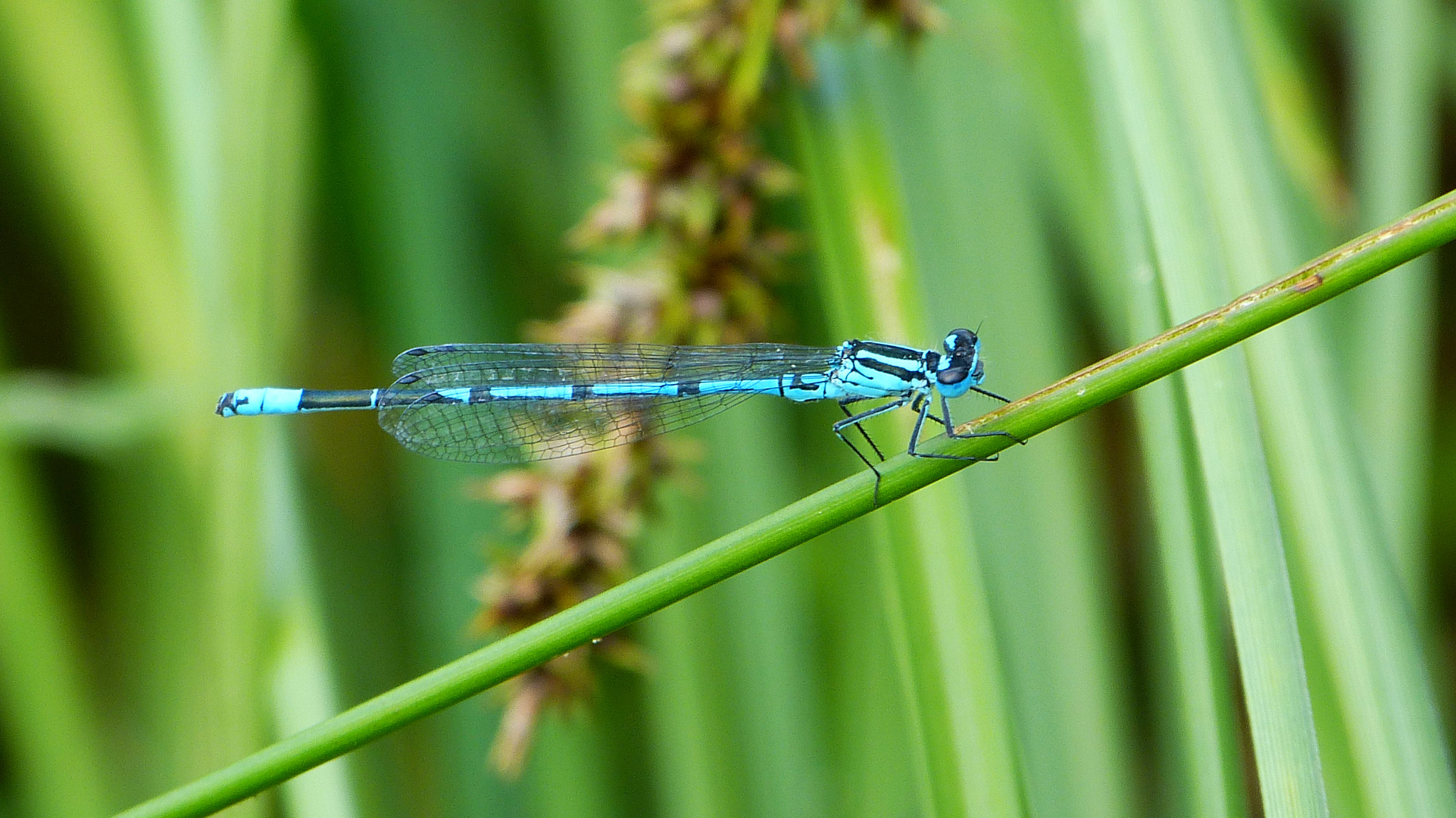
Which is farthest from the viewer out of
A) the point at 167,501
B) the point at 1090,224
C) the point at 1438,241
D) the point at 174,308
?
the point at 167,501

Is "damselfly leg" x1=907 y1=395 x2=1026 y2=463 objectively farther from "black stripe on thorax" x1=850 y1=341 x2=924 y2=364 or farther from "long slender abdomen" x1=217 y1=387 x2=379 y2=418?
"long slender abdomen" x1=217 y1=387 x2=379 y2=418

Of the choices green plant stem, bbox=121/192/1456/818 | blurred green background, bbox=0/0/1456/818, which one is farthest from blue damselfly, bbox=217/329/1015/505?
green plant stem, bbox=121/192/1456/818

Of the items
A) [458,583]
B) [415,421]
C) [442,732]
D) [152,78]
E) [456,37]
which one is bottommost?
[442,732]

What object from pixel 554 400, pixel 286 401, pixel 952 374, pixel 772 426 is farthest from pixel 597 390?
pixel 952 374

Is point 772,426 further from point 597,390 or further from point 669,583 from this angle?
point 669,583

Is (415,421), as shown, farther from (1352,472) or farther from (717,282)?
(1352,472)

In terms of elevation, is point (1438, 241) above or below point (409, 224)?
below

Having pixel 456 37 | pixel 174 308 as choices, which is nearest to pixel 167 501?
pixel 174 308
